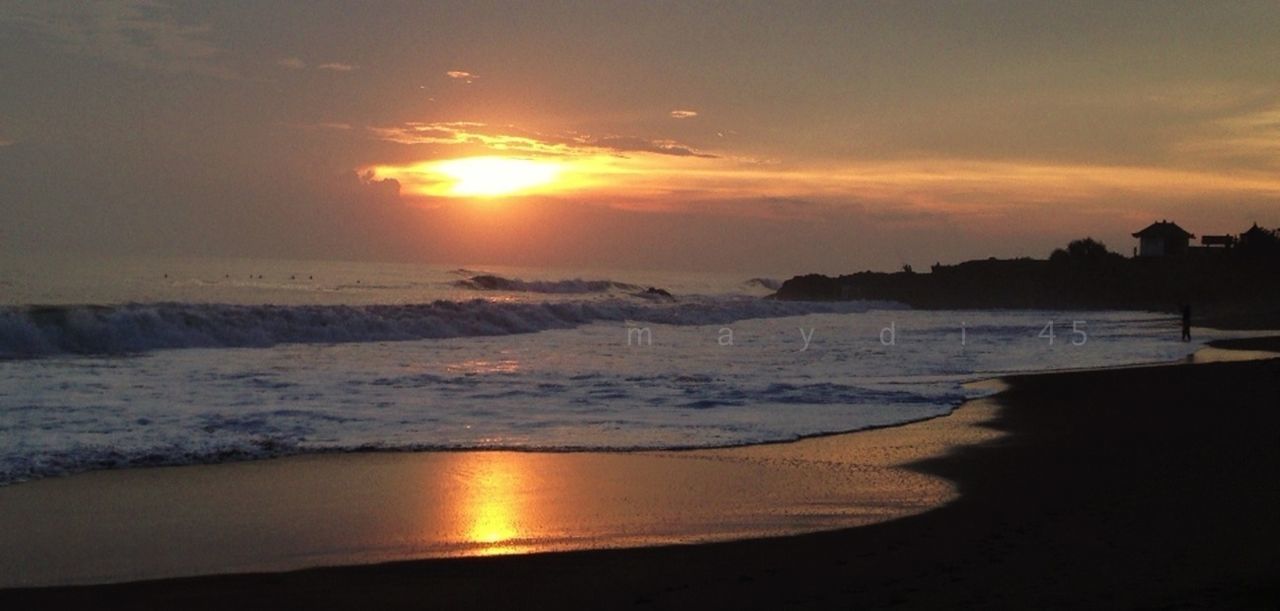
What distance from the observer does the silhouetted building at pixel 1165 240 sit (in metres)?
84.8

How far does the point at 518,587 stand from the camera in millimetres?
6914

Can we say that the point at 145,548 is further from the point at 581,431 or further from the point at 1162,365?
the point at 1162,365

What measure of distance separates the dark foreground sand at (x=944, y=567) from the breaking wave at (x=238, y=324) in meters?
20.3

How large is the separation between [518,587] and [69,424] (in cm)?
819

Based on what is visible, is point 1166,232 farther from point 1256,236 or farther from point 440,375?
point 440,375

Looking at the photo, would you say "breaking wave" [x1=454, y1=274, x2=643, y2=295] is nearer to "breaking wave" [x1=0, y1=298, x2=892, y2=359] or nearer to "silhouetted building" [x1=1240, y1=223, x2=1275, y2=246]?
"breaking wave" [x1=0, y1=298, x2=892, y2=359]

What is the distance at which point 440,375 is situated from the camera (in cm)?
2055

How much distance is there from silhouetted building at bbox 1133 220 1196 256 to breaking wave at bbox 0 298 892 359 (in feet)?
186

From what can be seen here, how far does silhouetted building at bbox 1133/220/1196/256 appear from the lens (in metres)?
84.8

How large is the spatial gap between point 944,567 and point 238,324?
2679 centimetres

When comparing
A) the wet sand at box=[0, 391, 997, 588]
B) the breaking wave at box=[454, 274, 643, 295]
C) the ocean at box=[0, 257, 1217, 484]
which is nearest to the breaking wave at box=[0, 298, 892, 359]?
the ocean at box=[0, 257, 1217, 484]

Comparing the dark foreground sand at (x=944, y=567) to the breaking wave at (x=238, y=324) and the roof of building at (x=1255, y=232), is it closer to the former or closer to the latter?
the breaking wave at (x=238, y=324)

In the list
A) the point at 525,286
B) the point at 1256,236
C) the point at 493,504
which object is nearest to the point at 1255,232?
Result: the point at 1256,236

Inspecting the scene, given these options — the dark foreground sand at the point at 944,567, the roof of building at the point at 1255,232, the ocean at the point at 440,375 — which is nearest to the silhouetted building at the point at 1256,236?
the roof of building at the point at 1255,232
